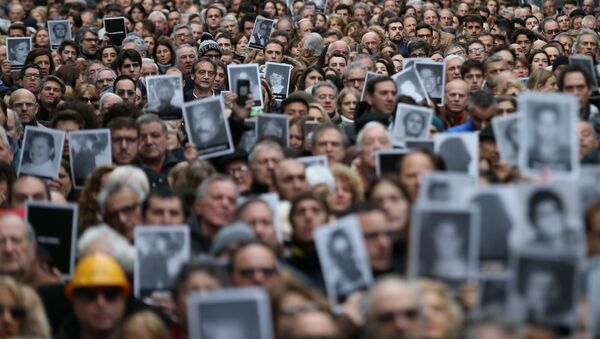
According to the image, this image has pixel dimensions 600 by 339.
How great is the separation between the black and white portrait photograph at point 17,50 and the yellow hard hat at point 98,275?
11.6 meters

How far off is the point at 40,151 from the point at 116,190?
8.15 ft

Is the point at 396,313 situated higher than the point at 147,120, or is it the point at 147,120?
the point at 147,120

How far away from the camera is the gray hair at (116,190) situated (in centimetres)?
1112

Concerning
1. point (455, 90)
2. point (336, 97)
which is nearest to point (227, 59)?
point (336, 97)

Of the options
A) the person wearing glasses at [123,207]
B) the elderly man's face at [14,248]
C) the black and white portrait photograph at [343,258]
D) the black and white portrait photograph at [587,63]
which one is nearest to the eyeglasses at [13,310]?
the elderly man's face at [14,248]

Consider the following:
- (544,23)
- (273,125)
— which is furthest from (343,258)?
(544,23)

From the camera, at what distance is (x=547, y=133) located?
9.51 m

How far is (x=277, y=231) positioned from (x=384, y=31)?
440 inches

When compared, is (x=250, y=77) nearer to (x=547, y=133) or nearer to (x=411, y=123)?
(x=411, y=123)

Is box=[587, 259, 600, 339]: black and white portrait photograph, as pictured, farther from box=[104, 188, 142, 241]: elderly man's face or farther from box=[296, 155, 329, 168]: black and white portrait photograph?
box=[296, 155, 329, 168]: black and white portrait photograph

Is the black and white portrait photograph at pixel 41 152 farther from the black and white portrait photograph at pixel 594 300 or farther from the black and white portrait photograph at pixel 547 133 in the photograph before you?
the black and white portrait photograph at pixel 594 300

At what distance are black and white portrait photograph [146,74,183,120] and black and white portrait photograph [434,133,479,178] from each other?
13.8ft

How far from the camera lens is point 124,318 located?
8992mm

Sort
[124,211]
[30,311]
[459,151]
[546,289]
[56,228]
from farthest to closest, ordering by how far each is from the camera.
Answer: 1. [459,151]
2. [124,211]
3. [56,228]
4. [30,311]
5. [546,289]
